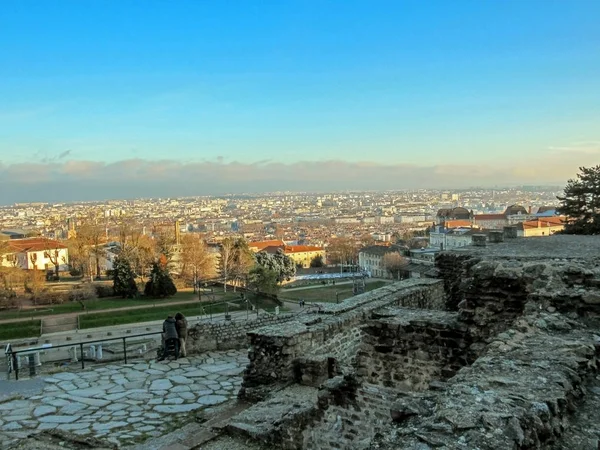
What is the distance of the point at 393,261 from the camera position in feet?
212

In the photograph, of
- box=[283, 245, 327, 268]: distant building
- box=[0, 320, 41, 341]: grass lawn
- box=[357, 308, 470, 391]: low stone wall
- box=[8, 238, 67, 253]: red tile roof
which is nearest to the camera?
box=[357, 308, 470, 391]: low stone wall

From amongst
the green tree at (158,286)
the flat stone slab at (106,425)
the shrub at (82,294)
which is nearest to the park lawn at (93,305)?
the green tree at (158,286)

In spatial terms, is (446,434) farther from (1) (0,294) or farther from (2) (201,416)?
(1) (0,294)

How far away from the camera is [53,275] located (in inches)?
2176

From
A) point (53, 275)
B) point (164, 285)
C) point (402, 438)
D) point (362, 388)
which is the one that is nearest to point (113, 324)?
point (164, 285)

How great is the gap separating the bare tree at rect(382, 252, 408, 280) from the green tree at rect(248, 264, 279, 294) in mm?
21866

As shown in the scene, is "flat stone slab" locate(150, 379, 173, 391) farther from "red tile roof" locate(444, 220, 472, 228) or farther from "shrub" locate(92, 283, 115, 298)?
"red tile roof" locate(444, 220, 472, 228)

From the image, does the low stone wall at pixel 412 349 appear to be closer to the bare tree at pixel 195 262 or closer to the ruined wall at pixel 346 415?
the ruined wall at pixel 346 415

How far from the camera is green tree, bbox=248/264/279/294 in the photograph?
40053 mm

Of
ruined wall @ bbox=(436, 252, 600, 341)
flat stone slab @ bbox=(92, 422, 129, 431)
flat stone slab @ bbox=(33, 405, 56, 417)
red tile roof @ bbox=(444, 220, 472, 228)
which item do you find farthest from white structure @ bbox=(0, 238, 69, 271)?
red tile roof @ bbox=(444, 220, 472, 228)

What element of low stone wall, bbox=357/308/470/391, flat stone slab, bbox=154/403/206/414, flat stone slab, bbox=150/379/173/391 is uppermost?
low stone wall, bbox=357/308/470/391

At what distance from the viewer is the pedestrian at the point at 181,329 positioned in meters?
8.92

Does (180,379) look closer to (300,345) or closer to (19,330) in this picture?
(300,345)

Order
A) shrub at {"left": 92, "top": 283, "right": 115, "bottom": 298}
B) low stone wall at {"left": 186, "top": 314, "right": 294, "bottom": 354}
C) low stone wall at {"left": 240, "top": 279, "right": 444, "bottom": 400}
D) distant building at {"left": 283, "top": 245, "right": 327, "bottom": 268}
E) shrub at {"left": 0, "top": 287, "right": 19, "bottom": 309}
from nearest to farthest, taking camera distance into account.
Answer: low stone wall at {"left": 240, "top": 279, "right": 444, "bottom": 400}, low stone wall at {"left": 186, "top": 314, "right": 294, "bottom": 354}, shrub at {"left": 0, "top": 287, "right": 19, "bottom": 309}, shrub at {"left": 92, "top": 283, "right": 115, "bottom": 298}, distant building at {"left": 283, "top": 245, "right": 327, "bottom": 268}
